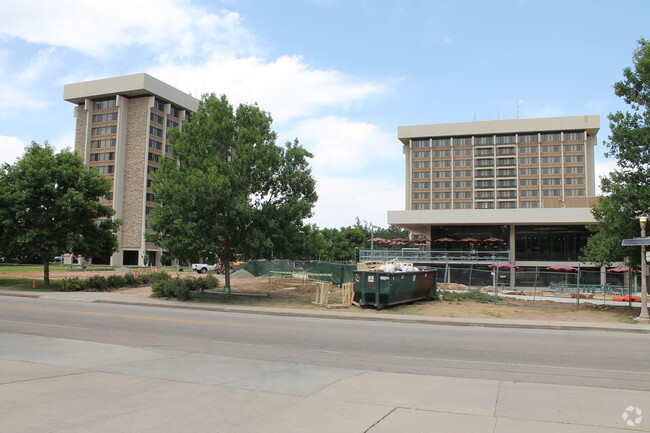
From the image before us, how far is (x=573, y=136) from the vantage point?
104 m

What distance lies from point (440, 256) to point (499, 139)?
60.6m

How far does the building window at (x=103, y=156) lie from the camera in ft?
293

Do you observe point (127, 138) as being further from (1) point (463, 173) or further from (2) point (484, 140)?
(2) point (484, 140)

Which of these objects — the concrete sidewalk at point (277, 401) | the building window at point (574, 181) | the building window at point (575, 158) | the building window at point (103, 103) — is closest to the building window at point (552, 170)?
the building window at point (575, 158)

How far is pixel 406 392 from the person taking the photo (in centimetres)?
680

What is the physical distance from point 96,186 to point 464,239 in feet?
145

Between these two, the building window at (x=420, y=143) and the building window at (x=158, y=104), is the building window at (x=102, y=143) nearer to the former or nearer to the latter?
the building window at (x=158, y=104)

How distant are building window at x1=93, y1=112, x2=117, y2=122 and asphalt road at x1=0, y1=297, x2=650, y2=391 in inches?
3189

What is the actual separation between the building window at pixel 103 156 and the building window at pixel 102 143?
4.98ft

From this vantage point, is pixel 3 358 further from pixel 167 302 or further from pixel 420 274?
pixel 420 274

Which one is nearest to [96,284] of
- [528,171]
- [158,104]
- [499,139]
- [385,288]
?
[385,288]

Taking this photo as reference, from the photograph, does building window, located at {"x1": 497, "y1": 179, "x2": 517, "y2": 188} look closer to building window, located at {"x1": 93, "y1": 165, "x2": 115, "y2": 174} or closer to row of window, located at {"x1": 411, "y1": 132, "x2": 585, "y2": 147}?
row of window, located at {"x1": 411, "y1": 132, "x2": 585, "y2": 147}

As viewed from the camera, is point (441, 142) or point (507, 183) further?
point (441, 142)

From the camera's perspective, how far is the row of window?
104250 mm
